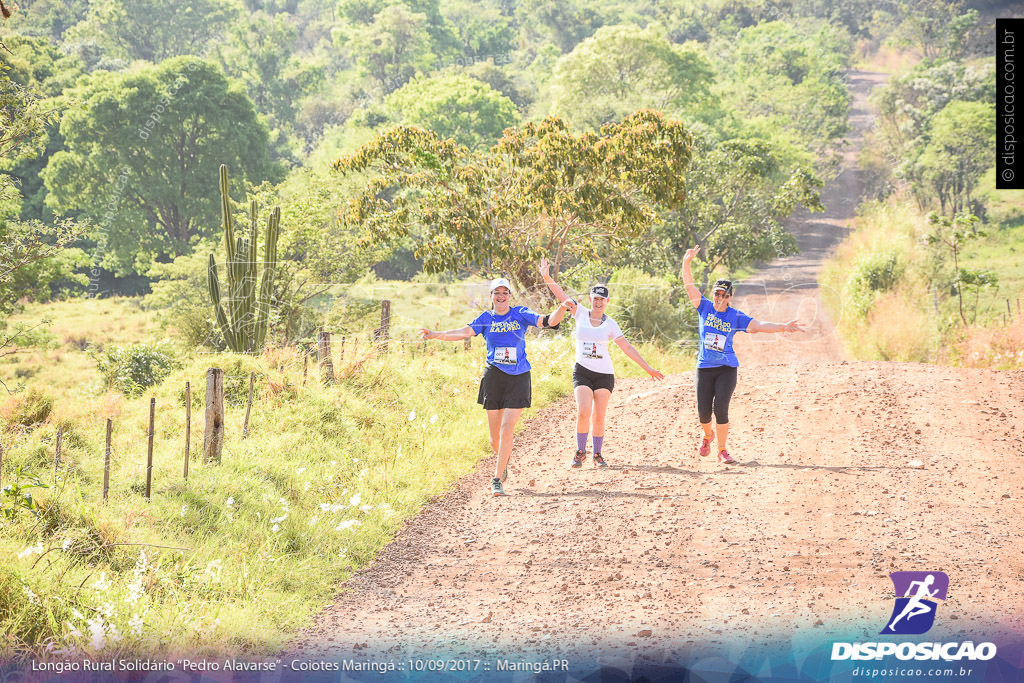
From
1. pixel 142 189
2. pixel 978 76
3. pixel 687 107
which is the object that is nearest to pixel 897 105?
pixel 978 76

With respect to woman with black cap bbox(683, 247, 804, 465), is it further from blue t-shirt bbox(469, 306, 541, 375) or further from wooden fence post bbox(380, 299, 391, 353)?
wooden fence post bbox(380, 299, 391, 353)

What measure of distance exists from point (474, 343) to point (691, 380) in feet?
14.6

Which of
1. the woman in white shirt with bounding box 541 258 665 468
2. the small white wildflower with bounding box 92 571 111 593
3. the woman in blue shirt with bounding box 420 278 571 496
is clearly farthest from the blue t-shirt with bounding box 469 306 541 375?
the small white wildflower with bounding box 92 571 111 593

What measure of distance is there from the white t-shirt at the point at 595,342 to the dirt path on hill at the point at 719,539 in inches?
41.7

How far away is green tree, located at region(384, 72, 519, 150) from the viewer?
53.5 metres

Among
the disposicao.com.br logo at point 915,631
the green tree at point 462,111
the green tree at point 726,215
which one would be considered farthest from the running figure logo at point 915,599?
the green tree at point 462,111

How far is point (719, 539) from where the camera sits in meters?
6.17

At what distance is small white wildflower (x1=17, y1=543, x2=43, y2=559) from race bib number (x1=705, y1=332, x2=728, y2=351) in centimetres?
542

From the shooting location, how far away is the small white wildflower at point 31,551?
516 cm

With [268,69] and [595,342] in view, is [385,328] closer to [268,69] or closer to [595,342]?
[595,342]

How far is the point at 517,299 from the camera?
57.2ft

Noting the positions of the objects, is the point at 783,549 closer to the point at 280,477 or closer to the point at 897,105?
the point at 280,477

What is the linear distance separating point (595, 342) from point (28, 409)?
796 cm

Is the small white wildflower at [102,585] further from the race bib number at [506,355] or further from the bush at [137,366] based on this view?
the bush at [137,366]
